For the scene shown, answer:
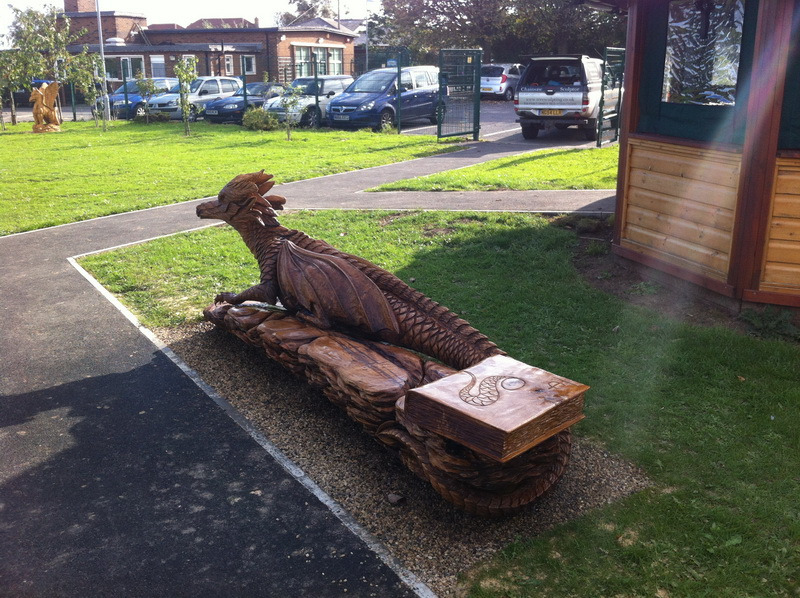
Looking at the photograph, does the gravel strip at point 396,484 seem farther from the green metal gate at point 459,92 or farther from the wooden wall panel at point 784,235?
the green metal gate at point 459,92

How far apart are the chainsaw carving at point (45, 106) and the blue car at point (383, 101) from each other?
972 cm

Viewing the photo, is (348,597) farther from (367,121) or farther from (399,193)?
(367,121)

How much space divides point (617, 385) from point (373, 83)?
2038 centimetres

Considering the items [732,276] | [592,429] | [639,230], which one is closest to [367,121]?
[639,230]

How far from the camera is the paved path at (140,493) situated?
3729 mm

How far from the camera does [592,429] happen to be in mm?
5121

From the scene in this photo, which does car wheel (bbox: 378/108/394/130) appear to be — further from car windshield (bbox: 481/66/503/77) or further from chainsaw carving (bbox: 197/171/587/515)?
chainsaw carving (bbox: 197/171/587/515)

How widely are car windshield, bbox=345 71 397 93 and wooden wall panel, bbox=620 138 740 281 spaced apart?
17023mm

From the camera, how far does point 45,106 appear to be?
2588 cm

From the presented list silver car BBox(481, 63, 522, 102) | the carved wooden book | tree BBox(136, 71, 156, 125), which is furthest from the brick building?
the carved wooden book

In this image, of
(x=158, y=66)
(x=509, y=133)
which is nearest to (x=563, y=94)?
(x=509, y=133)

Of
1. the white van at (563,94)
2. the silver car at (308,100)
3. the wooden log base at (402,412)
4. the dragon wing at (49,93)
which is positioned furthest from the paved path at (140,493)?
the dragon wing at (49,93)

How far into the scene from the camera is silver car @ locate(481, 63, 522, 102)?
3662 centimetres

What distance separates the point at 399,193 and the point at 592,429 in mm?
8430
